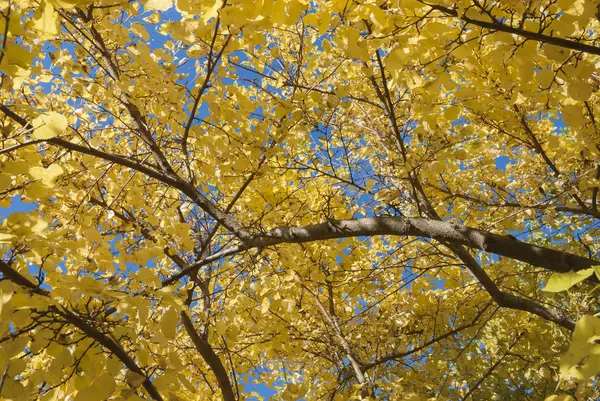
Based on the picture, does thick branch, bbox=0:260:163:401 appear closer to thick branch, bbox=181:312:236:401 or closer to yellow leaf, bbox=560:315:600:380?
yellow leaf, bbox=560:315:600:380

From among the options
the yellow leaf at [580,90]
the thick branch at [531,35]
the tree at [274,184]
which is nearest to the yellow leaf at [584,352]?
the tree at [274,184]

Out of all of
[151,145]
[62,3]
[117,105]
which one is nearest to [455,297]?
[151,145]

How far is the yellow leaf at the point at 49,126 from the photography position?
1.16 m

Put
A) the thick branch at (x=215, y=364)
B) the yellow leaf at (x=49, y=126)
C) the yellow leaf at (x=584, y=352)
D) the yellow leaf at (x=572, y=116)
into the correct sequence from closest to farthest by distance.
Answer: the yellow leaf at (x=584, y=352)
the yellow leaf at (x=49, y=126)
the yellow leaf at (x=572, y=116)
the thick branch at (x=215, y=364)

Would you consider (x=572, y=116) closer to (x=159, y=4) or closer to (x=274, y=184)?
(x=159, y=4)

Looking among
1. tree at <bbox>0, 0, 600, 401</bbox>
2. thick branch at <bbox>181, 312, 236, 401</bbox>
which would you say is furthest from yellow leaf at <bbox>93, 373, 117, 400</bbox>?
thick branch at <bbox>181, 312, 236, 401</bbox>

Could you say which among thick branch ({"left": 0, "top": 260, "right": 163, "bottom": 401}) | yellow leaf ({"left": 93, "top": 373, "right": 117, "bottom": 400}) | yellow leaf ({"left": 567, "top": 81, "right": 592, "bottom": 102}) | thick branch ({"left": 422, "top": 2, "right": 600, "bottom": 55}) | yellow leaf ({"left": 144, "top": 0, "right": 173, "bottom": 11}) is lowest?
yellow leaf ({"left": 93, "top": 373, "right": 117, "bottom": 400})

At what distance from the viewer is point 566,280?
751 millimetres

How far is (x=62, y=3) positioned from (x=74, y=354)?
1.12 metres

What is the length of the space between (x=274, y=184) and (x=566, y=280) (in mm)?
3427

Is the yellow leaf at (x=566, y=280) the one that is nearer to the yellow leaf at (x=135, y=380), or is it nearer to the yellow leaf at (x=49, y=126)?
the yellow leaf at (x=135, y=380)

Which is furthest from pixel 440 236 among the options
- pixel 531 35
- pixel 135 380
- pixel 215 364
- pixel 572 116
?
pixel 215 364

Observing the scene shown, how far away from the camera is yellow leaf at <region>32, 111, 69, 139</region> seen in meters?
1.16

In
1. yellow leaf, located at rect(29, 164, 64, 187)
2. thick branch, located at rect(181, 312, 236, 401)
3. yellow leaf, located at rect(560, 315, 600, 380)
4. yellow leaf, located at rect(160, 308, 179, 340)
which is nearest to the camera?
yellow leaf, located at rect(560, 315, 600, 380)
